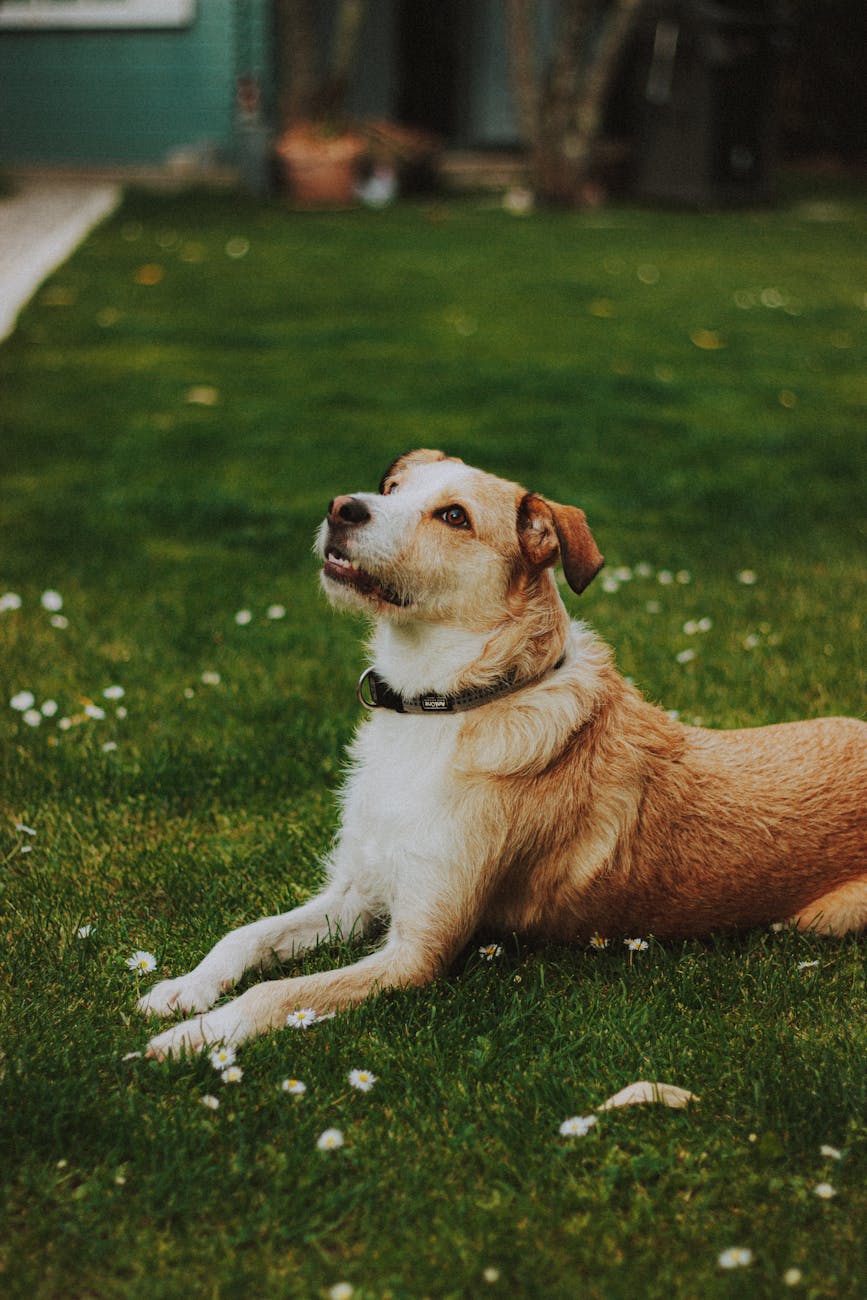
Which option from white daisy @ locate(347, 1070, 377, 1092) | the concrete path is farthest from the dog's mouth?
the concrete path

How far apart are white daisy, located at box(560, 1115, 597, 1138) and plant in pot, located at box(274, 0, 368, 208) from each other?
659 inches

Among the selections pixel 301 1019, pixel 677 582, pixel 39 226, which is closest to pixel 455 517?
pixel 301 1019

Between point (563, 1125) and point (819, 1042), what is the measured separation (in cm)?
70

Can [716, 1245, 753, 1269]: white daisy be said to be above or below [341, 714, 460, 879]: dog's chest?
below

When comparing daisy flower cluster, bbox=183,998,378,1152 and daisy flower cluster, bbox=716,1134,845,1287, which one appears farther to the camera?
daisy flower cluster, bbox=183,998,378,1152

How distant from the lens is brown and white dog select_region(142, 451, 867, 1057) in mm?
3221

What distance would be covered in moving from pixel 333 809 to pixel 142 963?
0.95 metres

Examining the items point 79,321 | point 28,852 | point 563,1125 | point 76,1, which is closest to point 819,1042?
point 563,1125

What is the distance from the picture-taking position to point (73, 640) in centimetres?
530

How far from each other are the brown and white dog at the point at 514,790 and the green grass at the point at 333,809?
0.45 ft

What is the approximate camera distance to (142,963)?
130 inches

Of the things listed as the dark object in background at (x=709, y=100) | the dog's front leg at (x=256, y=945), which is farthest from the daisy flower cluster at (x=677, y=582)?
the dark object in background at (x=709, y=100)

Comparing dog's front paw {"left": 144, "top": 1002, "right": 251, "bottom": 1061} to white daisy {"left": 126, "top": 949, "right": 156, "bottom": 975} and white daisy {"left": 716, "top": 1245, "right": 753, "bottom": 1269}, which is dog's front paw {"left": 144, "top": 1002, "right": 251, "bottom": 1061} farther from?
white daisy {"left": 716, "top": 1245, "right": 753, "bottom": 1269}

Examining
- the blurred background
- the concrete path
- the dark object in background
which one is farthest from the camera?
the dark object in background
